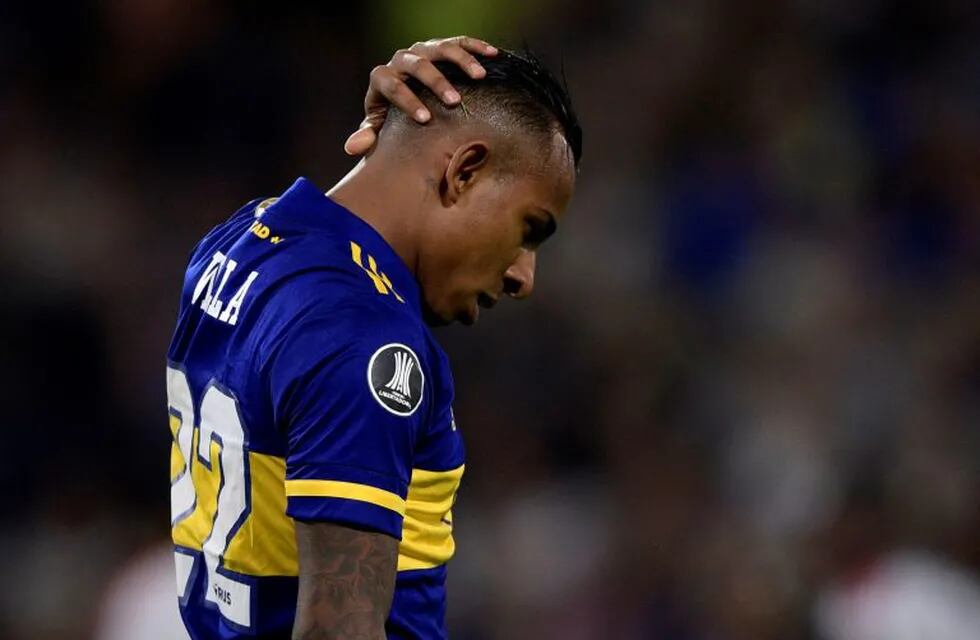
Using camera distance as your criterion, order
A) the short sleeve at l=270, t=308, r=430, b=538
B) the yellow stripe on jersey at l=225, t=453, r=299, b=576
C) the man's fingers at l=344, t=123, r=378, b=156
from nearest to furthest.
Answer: the short sleeve at l=270, t=308, r=430, b=538, the yellow stripe on jersey at l=225, t=453, r=299, b=576, the man's fingers at l=344, t=123, r=378, b=156

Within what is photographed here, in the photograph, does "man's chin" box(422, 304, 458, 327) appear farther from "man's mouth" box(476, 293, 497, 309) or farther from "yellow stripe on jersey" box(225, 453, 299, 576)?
"yellow stripe on jersey" box(225, 453, 299, 576)

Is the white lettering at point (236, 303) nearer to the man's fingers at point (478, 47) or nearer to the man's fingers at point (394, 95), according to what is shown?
the man's fingers at point (394, 95)

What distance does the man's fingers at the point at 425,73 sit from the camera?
2.41 m

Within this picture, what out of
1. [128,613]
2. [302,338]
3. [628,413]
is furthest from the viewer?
[628,413]

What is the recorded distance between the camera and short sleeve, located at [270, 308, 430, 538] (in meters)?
1.99

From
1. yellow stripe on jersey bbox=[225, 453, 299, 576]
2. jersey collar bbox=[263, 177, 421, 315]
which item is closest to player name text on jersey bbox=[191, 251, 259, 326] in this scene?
jersey collar bbox=[263, 177, 421, 315]

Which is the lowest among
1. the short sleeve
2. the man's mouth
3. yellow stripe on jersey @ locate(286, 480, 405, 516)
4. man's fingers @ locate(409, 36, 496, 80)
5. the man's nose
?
yellow stripe on jersey @ locate(286, 480, 405, 516)

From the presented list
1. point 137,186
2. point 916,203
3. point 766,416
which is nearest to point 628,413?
point 766,416

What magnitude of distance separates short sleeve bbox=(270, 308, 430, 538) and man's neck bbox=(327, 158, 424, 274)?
374mm

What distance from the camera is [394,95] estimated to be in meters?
2.48

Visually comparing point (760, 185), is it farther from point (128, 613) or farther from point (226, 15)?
point (128, 613)

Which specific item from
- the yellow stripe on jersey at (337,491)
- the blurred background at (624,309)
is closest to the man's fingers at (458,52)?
the yellow stripe on jersey at (337,491)

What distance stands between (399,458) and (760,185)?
16.8ft

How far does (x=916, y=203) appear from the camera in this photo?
276 inches
